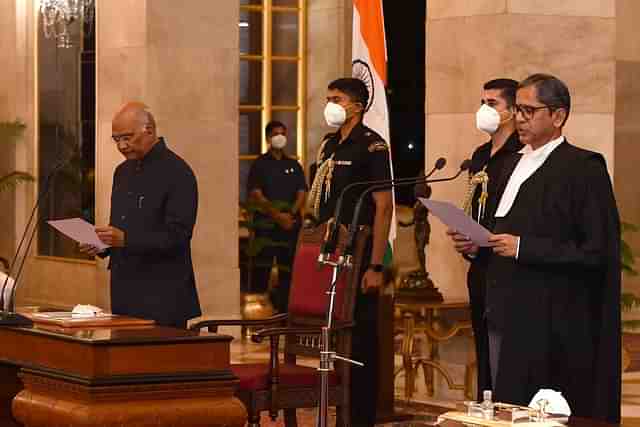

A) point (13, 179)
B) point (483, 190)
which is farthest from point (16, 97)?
point (483, 190)

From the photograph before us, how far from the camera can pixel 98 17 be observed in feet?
36.9

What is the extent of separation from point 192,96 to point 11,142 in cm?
390

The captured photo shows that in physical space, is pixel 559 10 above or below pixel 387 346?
above

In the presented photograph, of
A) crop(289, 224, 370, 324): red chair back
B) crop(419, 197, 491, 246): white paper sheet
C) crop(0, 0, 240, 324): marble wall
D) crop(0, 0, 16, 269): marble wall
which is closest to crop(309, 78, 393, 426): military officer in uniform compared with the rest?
crop(289, 224, 370, 324): red chair back

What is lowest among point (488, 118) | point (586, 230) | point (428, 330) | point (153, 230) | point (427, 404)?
point (427, 404)

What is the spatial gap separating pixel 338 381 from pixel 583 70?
2886 millimetres

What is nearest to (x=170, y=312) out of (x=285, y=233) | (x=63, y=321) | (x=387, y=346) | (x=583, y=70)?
(x=63, y=321)

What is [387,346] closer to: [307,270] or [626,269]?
[307,270]

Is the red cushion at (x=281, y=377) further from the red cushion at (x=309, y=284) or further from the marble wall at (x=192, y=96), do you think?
the marble wall at (x=192, y=96)

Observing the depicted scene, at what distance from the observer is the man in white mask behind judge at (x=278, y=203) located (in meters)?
13.0

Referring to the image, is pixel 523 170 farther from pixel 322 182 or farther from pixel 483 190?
pixel 322 182

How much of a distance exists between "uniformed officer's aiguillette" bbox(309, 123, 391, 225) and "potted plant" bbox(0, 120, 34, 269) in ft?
23.2

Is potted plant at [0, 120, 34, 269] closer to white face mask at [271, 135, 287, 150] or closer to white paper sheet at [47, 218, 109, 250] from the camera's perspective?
white face mask at [271, 135, 287, 150]

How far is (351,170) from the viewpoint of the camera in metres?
Result: 7.44
